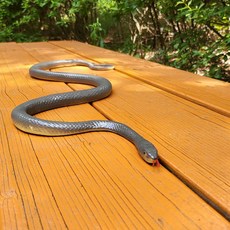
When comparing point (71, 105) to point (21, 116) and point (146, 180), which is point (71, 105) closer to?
point (21, 116)

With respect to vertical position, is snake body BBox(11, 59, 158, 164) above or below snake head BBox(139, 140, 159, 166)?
below

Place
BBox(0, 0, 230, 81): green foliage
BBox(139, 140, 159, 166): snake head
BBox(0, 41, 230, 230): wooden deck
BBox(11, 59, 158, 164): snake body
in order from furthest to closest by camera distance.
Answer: BBox(0, 0, 230, 81): green foliage < BBox(11, 59, 158, 164): snake body < BBox(139, 140, 159, 166): snake head < BBox(0, 41, 230, 230): wooden deck

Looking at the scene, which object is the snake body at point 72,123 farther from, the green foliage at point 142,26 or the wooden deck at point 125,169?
the green foliage at point 142,26

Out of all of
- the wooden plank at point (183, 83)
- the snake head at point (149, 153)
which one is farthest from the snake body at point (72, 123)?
the wooden plank at point (183, 83)

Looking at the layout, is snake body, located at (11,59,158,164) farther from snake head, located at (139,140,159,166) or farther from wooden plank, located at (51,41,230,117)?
wooden plank, located at (51,41,230,117)

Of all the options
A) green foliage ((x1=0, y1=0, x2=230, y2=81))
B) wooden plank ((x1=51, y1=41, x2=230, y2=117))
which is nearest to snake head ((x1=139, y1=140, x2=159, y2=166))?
wooden plank ((x1=51, y1=41, x2=230, y2=117))

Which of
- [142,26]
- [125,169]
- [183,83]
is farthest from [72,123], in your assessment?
[142,26]

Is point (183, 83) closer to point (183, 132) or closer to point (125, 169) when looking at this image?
point (183, 132)

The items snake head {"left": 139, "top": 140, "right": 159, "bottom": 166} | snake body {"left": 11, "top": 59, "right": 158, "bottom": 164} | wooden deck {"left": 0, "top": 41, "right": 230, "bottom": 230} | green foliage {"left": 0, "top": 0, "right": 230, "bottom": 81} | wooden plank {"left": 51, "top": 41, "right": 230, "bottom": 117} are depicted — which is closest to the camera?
wooden deck {"left": 0, "top": 41, "right": 230, "bottom": 230}
